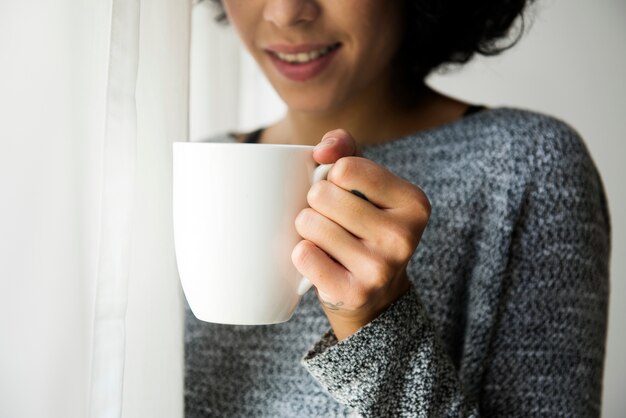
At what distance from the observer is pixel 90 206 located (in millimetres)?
505

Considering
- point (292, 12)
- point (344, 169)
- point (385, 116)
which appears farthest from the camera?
point (385, 116)

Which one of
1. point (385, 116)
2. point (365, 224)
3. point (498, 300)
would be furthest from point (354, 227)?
point (385, 116)

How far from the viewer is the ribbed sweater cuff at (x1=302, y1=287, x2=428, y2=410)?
539 millimetres

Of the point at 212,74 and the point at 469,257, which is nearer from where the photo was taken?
the point at 469,257

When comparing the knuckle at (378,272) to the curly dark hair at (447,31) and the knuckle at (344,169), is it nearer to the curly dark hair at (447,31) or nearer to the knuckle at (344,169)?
the knuckle at (344,169)

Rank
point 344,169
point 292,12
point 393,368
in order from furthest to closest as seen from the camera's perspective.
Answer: point 292,12 < point 393,368 < point 344,169

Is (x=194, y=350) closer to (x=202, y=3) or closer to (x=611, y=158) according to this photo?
(x=202, y=3)

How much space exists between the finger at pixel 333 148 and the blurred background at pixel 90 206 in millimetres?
152

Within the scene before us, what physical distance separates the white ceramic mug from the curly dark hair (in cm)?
58

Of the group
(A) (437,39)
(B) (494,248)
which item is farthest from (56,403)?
(A) (437,39)

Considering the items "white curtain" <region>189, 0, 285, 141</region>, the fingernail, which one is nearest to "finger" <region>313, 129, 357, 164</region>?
the fingernail

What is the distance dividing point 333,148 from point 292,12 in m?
0.33

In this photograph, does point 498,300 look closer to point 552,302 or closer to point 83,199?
point 552,302

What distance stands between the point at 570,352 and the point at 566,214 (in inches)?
6.5
